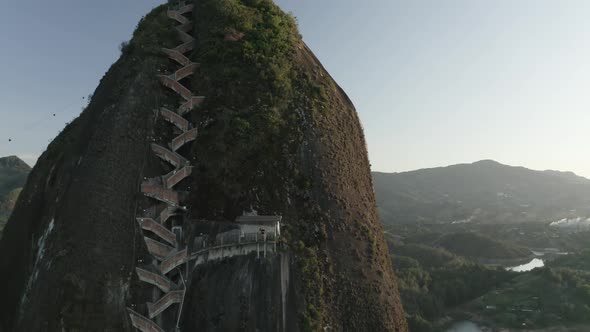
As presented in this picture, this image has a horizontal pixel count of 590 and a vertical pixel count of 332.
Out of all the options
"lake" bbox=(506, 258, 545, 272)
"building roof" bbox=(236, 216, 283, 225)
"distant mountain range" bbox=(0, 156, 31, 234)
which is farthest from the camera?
"distant mountain range" bbox=(0, 156, 31, 234)

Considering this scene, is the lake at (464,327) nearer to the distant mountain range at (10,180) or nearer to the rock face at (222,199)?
the rock face at (222,199)

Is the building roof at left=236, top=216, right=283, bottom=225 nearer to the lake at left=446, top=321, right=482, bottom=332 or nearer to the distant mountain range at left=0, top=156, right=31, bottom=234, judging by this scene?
the lake at left=446, top=321, right=482, bottom=332

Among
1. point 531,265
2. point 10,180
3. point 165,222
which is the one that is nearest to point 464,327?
point 531,265

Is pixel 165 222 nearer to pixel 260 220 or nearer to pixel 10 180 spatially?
pixel 260 220

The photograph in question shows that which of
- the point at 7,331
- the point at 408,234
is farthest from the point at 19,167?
the point at 7,331

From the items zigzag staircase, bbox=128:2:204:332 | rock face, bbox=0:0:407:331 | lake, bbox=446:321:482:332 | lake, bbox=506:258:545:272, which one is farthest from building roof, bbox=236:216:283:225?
lake, bbox=506:258:545:272

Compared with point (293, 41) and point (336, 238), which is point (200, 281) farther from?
point (293, 41)

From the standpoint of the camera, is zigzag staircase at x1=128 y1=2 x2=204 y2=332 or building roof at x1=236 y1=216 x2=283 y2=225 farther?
building roof at x1=236 y1=216 x2=283 y2=225

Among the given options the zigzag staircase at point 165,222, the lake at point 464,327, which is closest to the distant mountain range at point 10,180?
the lake at point 464,327
